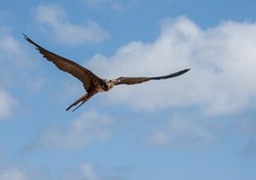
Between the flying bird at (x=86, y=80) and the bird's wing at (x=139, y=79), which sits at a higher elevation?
the bird's wing at (x=139, y=79)

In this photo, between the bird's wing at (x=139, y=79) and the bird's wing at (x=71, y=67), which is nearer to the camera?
the bird's wing at (x=71, y=67)

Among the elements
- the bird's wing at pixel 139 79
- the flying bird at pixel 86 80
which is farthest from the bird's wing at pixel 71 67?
the bird's wing at pixel 139 79

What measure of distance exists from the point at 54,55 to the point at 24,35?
5.16 ft

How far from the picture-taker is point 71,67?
68.8 feet

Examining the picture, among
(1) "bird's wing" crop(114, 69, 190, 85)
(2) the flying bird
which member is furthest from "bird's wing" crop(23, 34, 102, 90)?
(1) "bird's wing" crop(114, 69, 190, 85)

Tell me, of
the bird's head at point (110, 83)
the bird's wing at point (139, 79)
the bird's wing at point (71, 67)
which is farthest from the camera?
the bird's wing at point (139, 79)

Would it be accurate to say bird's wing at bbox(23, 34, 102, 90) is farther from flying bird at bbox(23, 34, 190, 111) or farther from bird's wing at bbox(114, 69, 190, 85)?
bird's wing at bbox(114, 69, 190, 85)

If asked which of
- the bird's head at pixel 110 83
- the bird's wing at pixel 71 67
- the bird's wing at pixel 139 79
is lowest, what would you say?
the bird's head at pixel 110 83

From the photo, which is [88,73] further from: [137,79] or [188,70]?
[188,70]

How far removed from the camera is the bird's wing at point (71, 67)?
66.1 ft

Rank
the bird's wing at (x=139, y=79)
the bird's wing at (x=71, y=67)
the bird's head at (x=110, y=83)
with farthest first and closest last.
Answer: the bird's wing at (x=139, y=79) < the bird's head at (x=110, y=83) < the bird's wing at (x=71, y=67)

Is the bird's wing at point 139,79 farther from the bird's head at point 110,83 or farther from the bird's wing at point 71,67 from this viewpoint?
the bird's wing at point 71,67

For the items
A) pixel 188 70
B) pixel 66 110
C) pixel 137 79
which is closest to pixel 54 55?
pixel 66 110

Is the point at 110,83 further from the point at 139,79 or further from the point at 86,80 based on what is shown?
the point at 139,79
